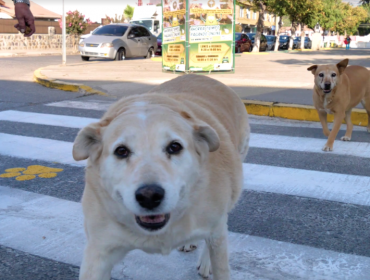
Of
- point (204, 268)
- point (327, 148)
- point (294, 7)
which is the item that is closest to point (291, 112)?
point (327, 148)

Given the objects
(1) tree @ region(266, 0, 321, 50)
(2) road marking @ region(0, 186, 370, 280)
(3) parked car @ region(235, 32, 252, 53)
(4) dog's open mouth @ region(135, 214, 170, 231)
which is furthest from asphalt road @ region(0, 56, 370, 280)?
Result: (1) tree @ region(266, 0, 321, 50)

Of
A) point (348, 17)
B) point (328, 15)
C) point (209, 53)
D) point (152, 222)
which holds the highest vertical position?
point (348, 17)

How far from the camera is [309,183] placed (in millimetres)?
4477

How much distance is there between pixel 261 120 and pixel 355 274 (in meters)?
4.99

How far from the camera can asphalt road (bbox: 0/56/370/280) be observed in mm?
2865

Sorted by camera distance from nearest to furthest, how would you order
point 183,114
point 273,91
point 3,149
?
point 183,114
point 3,149
point 273,91

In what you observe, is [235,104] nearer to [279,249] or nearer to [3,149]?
[279,249]

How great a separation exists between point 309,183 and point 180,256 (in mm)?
1910

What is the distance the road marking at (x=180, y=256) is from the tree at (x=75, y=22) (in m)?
30.1

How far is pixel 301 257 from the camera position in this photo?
300 centimetres

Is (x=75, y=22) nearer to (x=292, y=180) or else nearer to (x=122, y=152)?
(x=292, y=180)

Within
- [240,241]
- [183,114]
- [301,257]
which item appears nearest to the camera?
[183,114]

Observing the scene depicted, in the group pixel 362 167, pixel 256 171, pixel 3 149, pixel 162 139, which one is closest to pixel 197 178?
pixel 162 139

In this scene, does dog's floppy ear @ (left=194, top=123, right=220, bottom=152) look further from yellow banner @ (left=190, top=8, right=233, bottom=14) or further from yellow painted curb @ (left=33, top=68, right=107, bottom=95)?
yellow banner @ (left=190, top=8, right=233, bottom=14)
